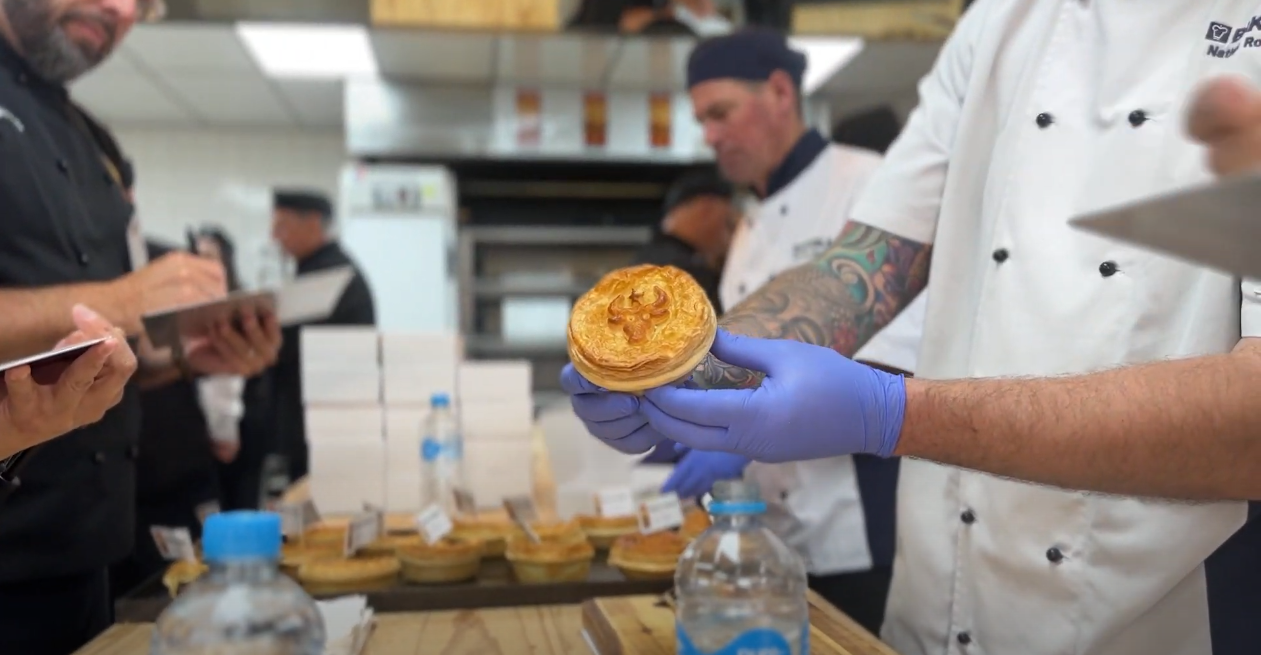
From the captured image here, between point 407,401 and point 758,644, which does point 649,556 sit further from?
point 407,401

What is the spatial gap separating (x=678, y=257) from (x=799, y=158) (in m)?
1.05

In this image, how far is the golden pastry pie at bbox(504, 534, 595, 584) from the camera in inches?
62.2

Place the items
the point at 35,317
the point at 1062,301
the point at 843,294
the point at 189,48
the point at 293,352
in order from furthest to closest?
the point at 189,48 → the point at 293,352 → the point at 35,317 → the point at 843,294 → the point at 1062,301

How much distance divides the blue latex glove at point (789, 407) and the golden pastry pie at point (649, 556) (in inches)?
22.8

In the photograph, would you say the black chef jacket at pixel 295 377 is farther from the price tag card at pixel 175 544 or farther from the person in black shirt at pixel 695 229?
the price tag card at pixel 175 544

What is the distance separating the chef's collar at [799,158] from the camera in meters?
2.54

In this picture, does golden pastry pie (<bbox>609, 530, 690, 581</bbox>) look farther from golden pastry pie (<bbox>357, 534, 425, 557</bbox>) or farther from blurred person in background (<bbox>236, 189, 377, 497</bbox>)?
blurred person in background (<bbox>236, 189, 377, 497</bbox>)

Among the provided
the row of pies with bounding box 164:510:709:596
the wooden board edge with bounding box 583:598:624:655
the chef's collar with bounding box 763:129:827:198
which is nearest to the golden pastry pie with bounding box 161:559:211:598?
the row of pies with bounding box 164:510:709:596

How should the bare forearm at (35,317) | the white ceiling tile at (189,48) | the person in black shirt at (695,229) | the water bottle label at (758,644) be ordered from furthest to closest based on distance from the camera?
1. the white ceiling tile at (189,48)
2. the person in black shirt at (695,229)
3. the bare forearm at (35,317)
4. the water bottle label at (758,644)

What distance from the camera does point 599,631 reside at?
1.25 meters

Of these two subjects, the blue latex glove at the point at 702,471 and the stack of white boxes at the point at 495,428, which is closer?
the blue latex glove at the point at 702,471

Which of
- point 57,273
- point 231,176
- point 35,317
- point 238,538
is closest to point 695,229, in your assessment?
point 57,273

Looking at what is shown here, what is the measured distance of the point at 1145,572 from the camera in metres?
1.12

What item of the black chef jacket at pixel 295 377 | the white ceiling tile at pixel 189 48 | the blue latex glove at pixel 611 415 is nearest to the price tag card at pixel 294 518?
the blue latex glove at pixel 611 415
